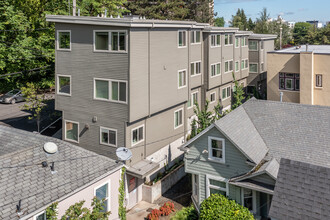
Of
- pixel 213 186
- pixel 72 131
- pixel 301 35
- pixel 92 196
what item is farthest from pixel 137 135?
pixel 301 35

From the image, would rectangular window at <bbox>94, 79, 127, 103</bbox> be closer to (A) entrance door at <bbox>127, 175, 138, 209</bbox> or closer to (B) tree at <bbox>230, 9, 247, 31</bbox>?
(A) entrance door at <bbox>127, 175, 138, 209</bbox>

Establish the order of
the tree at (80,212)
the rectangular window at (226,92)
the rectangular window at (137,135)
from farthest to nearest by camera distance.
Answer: the rectangular window at (226,92), the rectangular window at (137,135), the tree at (80,212)

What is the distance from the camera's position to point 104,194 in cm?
1545

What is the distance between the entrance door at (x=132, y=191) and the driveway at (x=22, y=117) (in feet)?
34.5

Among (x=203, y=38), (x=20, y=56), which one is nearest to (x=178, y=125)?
(x=203, y=38)

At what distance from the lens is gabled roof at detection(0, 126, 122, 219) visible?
12438 mm

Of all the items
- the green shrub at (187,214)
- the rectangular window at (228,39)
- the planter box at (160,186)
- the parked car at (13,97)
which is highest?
the rectangular window at (228,39)

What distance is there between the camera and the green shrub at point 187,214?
18.6m

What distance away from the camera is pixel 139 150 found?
21203mm

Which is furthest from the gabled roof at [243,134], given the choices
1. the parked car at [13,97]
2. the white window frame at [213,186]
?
the parked car at [13,97]

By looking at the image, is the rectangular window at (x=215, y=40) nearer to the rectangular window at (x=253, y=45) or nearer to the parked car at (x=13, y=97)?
the rectangular window at (x=253, y=45)

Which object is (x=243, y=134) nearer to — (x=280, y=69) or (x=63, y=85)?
(x=63, y=85)

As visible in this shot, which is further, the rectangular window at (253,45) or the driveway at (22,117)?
the rectangular window at (253,45)

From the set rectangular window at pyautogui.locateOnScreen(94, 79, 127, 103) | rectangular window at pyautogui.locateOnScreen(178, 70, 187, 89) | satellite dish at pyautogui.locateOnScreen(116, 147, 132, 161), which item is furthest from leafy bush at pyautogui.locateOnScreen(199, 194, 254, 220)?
rectangular window at pyautogui.locateOnScreen(178, 70, 187, 89)
